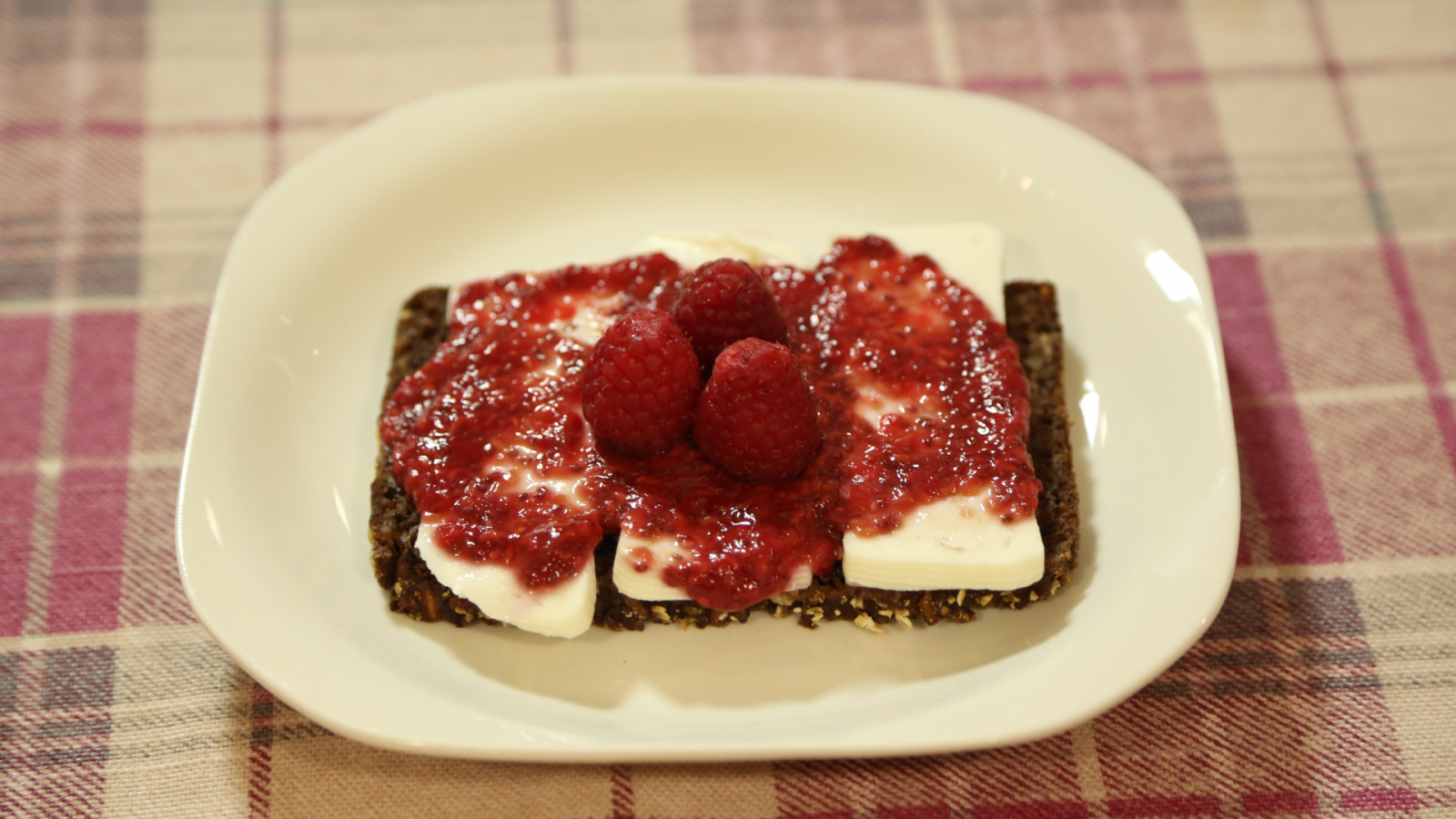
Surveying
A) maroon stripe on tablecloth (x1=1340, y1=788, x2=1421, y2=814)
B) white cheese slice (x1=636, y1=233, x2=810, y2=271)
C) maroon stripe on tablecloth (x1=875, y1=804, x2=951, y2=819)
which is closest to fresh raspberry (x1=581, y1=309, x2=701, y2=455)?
white cheese slice (x1=636, y1=233, x2=810, y2=271)

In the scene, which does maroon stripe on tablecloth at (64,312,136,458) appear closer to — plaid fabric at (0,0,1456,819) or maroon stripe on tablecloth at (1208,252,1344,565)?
plaid fabric at (0,0,1456,819)

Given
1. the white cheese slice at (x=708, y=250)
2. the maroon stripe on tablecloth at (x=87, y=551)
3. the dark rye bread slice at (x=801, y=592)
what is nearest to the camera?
the dark rye bread slice at (x=801, y=592)

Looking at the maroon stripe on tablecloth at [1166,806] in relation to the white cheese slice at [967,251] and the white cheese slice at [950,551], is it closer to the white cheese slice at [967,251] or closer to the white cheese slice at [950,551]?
the white cheese slice at [950,551]

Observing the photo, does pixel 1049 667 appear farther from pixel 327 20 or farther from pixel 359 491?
pixel 327 20

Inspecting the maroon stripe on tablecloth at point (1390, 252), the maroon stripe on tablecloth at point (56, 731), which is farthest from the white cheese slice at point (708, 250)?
the maroon stripe on tablecloth at point (1390, 252)

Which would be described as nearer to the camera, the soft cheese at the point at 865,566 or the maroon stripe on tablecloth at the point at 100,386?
the soft cheese at the point at 865,566

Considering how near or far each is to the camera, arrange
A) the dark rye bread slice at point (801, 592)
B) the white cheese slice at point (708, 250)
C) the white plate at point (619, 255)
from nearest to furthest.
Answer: the white plate at point (619, 255) → the dark rye bread slice at point (801, 592) → the white cheese slice at point (708, 250)

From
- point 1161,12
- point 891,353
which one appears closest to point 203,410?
point 891,353
